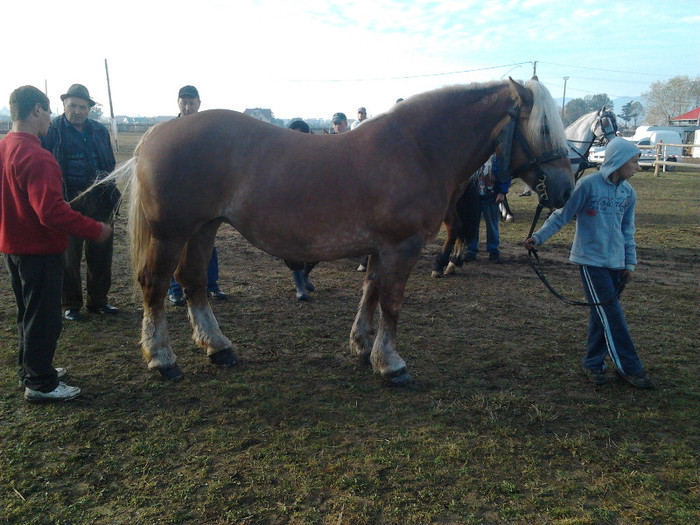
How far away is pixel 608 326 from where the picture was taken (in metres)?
3.54

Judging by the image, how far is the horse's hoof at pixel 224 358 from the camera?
12.7ft

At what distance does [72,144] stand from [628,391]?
17.0ft

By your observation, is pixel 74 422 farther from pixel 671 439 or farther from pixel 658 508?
pixel 671 439

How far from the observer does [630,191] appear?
11.6ft

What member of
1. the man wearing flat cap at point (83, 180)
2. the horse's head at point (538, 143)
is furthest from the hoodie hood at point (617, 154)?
the man wearing flat cap at point (83, 180)

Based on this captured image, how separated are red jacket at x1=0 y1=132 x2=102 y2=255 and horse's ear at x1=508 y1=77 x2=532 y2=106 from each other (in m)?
2.90

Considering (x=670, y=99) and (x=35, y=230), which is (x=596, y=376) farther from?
(x=670, y=99)

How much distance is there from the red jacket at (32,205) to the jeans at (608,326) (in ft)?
11.4

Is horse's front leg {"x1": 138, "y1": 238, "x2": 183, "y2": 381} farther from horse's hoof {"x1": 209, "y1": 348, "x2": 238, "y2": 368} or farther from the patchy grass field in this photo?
horse's hoof {"x1": 209, "y1": 348, "x2": 238, "y2": 368}

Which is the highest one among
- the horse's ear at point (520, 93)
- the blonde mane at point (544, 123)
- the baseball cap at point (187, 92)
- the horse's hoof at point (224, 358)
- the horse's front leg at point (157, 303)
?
the baseball cap at point (187, 92)

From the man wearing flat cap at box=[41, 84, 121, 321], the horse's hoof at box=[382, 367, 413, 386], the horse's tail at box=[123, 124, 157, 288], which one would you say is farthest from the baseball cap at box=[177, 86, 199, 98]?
the horse's hoof at box=[382, 367, 413, 386]

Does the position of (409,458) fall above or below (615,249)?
below

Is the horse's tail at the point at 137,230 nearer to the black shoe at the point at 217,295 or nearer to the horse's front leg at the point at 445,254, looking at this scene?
the black shoe at the point at 217,295

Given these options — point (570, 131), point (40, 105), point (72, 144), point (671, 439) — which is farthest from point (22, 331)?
point (570, 131)
